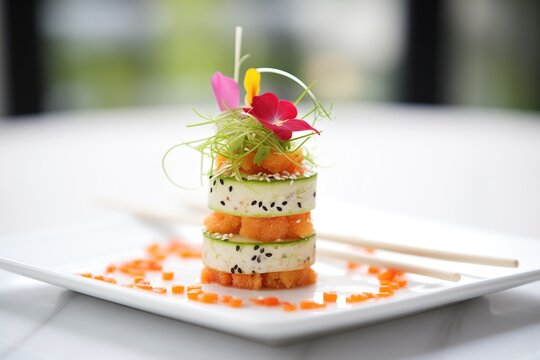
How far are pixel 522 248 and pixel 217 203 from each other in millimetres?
1034

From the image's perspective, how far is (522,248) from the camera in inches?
97.3

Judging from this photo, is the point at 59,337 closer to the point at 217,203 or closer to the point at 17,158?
the point at 217,203

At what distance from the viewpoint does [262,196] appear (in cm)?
212

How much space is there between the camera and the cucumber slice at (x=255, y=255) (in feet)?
7.00

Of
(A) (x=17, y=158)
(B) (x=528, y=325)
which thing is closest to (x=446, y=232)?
(B) (x=528, y=325)

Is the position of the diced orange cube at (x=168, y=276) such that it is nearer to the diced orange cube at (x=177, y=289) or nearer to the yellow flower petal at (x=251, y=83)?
the diced orange cube at (x=177, y=289)

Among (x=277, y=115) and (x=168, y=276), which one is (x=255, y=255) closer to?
(x=168, y=276)

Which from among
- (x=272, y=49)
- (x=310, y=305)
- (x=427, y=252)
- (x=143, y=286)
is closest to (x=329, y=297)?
(x=310, y=305)

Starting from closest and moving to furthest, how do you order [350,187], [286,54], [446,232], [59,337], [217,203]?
[59,337] → [217,203] → [446,232] → [350,187] → [286,54]

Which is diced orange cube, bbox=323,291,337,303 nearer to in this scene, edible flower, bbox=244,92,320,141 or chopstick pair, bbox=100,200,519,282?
chopstick pair, bbox=100,200,519,282

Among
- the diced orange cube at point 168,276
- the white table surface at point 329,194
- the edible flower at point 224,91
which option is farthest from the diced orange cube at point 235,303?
the edible flower at point 224,91

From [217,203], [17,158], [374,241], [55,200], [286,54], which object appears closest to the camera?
[217,203]

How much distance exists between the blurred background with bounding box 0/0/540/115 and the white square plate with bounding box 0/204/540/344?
15.0ft

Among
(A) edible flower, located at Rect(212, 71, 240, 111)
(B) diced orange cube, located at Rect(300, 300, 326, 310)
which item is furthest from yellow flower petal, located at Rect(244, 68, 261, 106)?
(B) diced orange cube, located at Rect(300, 300, 326, 310)
